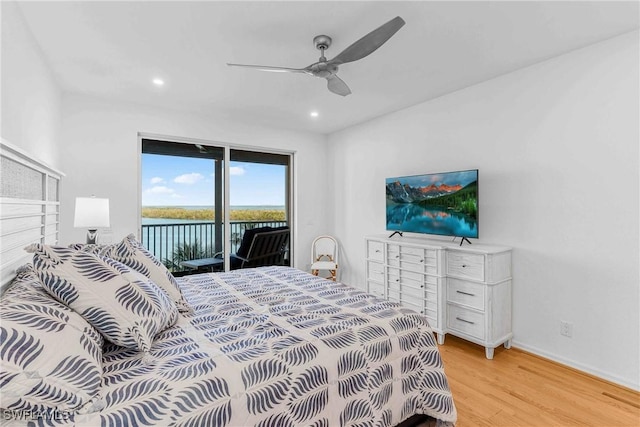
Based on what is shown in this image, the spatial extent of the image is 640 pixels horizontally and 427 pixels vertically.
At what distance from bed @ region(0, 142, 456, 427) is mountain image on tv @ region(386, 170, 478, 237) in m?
1.62

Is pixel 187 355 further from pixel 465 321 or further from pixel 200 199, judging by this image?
pixel 200 199

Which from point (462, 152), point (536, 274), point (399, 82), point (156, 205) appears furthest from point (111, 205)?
point (536, 274)

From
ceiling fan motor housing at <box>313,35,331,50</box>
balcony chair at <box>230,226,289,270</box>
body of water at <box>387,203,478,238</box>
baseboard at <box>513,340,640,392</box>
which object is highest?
ceiling fan motor housing at <box>313,35,331,50</box>

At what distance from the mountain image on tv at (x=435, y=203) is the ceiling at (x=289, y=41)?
38.9 inches

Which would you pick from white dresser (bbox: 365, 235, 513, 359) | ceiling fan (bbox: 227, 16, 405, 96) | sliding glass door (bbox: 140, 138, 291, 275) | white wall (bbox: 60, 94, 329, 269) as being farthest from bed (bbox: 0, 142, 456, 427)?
sliding glass door (bbox: 140, 138, 291, 275)

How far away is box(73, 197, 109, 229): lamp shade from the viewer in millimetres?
2955

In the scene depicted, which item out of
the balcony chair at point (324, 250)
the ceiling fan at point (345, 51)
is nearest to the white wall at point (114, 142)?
the balcony chair at point (324, 250)

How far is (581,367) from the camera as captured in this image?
2535 mm

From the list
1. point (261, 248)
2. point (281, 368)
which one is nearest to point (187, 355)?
point (281, 368)

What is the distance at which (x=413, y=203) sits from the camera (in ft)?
12.0

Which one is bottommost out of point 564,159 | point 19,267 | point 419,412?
point 419,412

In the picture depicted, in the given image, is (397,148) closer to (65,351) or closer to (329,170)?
(329,170)

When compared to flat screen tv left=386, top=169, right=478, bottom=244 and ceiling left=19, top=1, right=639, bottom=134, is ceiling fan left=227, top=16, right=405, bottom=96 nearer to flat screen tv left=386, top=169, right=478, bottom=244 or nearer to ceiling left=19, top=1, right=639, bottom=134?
ceiling left=19, top=1, right=639, bottom=134

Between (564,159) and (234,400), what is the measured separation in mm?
3041
